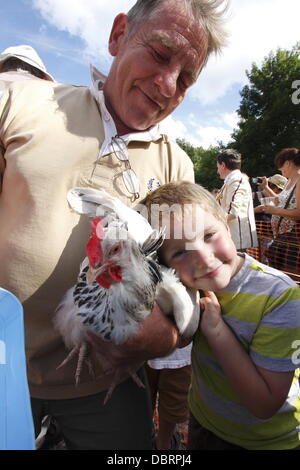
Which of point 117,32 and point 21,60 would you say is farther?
point 21,60

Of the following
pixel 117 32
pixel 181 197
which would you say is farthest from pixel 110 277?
pixel 117 32

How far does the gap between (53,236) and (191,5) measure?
92cm

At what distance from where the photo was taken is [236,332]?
99cm

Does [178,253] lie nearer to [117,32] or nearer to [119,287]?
[119,287]

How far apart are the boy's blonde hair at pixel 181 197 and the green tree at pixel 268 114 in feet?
56.9

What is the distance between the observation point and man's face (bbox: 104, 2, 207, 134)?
98 cm

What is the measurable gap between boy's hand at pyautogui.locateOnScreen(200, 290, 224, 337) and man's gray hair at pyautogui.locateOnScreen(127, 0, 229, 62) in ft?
3.18

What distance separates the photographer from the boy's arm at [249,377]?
0.90 m

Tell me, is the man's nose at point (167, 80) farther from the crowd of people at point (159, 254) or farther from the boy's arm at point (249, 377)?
the boy's arm at point (249, 377)

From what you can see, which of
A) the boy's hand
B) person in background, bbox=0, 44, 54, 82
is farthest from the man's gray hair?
person in background, bbox=0, 44, 54, 82

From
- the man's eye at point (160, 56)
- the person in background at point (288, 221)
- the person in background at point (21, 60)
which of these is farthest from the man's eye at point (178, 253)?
the person in background at point (288, 221)

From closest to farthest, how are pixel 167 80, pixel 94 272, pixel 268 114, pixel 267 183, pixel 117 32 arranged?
pixel 94 272 < pixel 167 80 < pixel 117 32 < pixel 267 183 < pixel 268 114

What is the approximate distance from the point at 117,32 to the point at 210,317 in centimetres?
113

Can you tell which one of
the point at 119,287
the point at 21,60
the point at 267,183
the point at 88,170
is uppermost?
the point at 21,60
